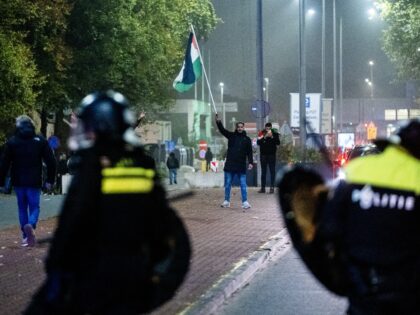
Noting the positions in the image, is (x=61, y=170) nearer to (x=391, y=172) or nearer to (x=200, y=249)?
(x=200, y=249)

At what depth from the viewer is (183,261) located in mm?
4086

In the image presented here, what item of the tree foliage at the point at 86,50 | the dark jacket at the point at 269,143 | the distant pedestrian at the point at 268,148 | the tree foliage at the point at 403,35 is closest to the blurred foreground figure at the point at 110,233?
the distant pedestrian at the point at 268,148

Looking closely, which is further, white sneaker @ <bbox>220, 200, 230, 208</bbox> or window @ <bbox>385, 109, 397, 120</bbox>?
window @ <bbox>385, 109, 397, 120</bbox>

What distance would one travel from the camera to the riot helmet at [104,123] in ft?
13.1

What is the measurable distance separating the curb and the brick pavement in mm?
99

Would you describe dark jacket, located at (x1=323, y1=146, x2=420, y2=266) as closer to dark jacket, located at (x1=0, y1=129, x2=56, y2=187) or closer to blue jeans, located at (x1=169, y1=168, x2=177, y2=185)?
dark jacket, located at (x1=0, y1=129, x2=56, y2=187)

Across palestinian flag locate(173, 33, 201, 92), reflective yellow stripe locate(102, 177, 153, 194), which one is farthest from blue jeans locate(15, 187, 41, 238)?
palestinian flag locate(173, 33, 201, 92)

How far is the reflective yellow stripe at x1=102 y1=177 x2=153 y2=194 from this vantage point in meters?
3.90

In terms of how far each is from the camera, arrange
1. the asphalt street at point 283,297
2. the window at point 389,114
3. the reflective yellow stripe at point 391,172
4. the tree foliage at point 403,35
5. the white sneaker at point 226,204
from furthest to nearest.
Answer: the window at point 389,114, the tree foliage at point 403,35, the white sneaker at point 226,204, the asphalt street at point 283,297, the reflective yellow stripe at point 391,172

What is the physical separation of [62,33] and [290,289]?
21917mm

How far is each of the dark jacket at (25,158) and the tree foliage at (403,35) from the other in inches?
1104

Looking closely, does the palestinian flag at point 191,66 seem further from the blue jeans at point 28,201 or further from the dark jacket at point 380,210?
the dark jacket at point 380,210

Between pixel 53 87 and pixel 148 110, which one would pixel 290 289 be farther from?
pixel 148 110

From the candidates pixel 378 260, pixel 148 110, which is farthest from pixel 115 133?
pixel 148 110
